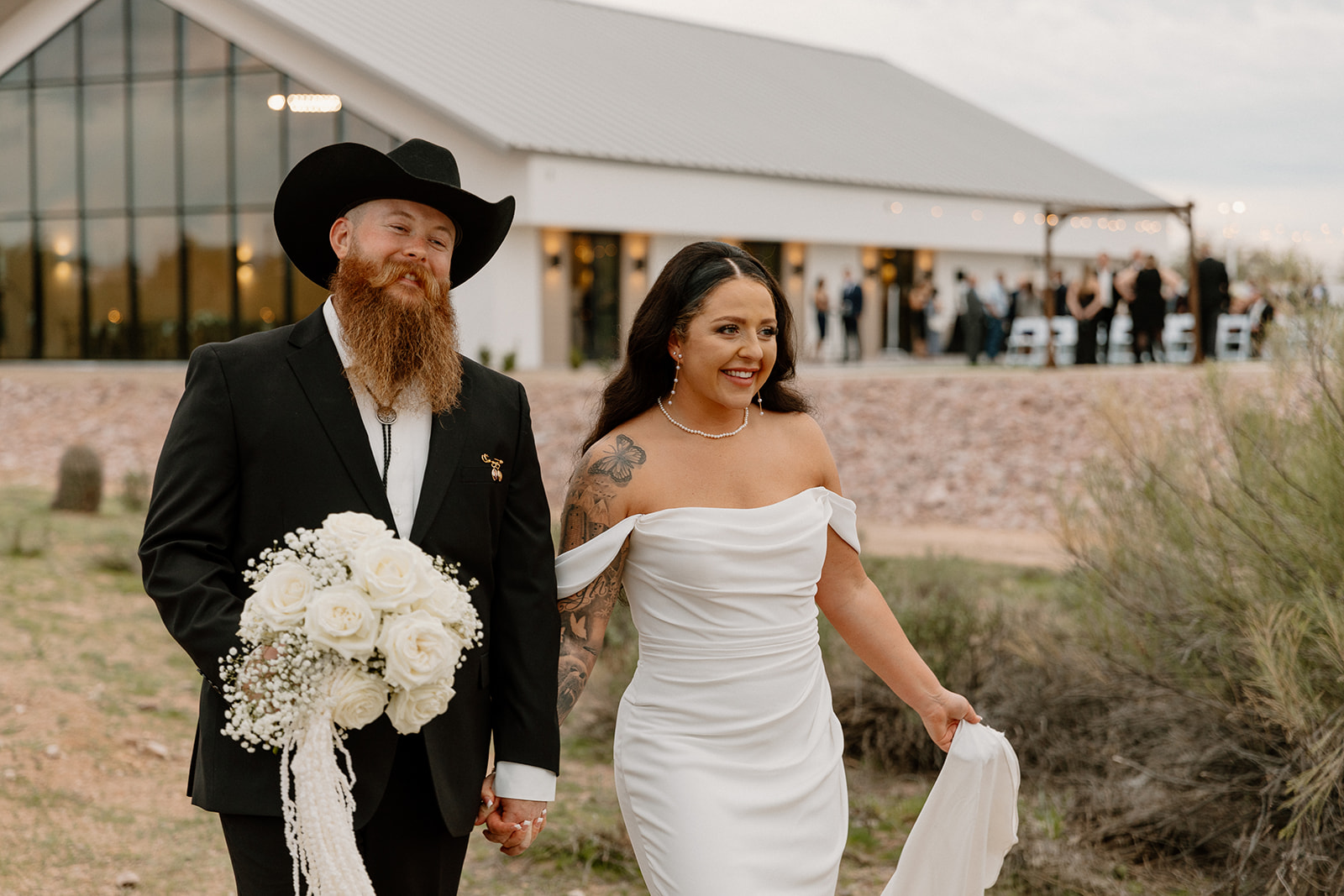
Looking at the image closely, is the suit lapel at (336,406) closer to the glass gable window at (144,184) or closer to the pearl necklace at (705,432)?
the pearl necklace at (705,432)

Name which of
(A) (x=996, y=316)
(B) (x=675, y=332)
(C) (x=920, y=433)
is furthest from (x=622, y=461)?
(A) (x=996, y=316)

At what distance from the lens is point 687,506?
353 cm

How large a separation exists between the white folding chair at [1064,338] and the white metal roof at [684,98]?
629cm

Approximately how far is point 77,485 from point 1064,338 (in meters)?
21.4

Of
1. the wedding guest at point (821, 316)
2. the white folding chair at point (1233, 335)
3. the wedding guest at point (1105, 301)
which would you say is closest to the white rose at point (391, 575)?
the wedding guest at point (1105, 301)

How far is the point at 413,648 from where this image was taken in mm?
2453

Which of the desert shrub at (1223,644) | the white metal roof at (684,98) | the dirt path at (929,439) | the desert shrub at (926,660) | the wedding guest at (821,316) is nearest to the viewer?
the desert shrub at (1223,644)

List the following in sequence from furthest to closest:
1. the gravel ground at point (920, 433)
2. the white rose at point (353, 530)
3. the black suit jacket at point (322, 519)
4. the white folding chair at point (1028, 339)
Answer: the white folding chair at point (1028, 339) < the gravel ground at point (920, 433) < the black suit jacket at point (322, 519) < the white rose at point (353, 530)

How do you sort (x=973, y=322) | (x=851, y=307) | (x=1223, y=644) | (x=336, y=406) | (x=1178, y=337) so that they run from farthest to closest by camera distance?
(x=851, y=307)
(x=1178, y=337)
(x=973, y=322)
(x=1223, y=644)
(x=336, y=406)

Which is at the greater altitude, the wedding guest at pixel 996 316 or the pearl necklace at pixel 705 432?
the wedding guest at pixel 996 316

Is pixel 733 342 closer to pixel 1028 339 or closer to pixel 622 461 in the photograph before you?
pixel 622 461

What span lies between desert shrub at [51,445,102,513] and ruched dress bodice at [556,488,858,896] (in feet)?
45.4

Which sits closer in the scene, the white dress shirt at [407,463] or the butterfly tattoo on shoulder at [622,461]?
the white dress shirt at [407,463]

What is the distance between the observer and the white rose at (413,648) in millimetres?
2447
